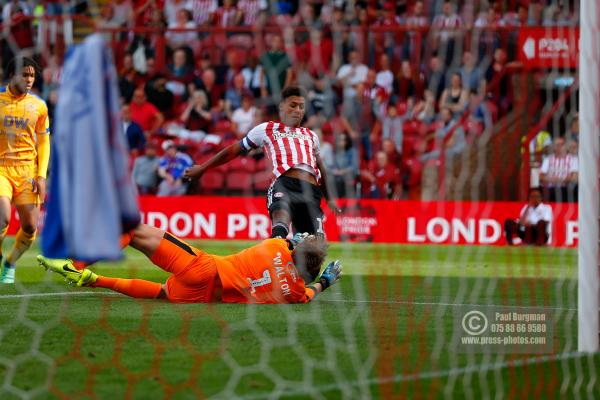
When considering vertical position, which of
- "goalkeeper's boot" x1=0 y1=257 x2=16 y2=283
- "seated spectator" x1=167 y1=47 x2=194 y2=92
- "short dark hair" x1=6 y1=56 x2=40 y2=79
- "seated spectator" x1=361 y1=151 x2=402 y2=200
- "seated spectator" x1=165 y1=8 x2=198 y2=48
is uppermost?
"seated spectator" x1=165 y1=8 x2=198 y2=48

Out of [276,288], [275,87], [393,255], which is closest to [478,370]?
[276,288]

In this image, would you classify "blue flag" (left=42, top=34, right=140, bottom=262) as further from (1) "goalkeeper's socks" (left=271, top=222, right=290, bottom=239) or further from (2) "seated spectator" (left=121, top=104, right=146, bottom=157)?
(2) "seated spectator" (left=121, top=104, right=146, bottom=157)

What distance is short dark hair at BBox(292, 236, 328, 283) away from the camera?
27.4ft

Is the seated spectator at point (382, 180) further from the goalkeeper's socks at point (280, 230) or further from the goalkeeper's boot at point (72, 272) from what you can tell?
the goalkeeper's boot at point (72, 272)

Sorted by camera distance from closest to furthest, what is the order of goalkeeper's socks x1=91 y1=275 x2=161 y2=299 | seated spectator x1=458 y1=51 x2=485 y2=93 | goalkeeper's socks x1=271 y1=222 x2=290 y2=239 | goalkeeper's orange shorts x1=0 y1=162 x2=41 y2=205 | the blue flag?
the blue flag
goalkeeper's socks x1=91 y1=275 x2=161 y2=299
goalkeeper's socks x1=271 y1=222 x2=290 y2=239
goalkeeper's orange shorts x1=0 y1=162 x2=41 y2=205
seated spectator x1=458 y1=51 x2=485 y2=93

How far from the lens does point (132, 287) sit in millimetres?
8797

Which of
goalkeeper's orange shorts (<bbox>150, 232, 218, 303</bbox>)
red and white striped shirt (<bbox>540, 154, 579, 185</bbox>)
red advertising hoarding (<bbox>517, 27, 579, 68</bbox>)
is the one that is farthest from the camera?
red advertising hoarding (<bbox>517, 27, 579, 68</bbox>)

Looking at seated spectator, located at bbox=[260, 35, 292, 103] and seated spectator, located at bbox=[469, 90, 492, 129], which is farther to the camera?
seated spectator, located at bbox=[469, 90, 492, 129]

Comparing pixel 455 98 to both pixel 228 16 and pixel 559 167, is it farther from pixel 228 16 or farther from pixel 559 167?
pixel 228 16

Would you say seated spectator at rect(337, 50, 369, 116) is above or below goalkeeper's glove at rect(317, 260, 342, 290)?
above

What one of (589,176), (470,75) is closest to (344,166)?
(470,75)

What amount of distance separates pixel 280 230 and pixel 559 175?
930 cm

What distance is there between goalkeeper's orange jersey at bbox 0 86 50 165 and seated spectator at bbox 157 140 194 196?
884 cm

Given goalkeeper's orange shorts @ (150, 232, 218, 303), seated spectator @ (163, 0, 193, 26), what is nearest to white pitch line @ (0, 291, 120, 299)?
goalkeeper's orange shorts @ (150, 232, 218, 303)
